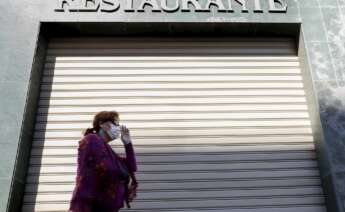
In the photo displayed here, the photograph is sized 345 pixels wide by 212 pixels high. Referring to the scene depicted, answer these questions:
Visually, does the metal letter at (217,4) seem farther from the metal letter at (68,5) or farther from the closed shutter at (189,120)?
the metal letter at (68,5)

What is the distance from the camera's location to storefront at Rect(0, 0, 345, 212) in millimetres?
6297

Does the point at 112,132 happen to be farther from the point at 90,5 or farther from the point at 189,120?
the point at 90,5

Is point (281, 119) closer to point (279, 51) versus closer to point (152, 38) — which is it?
point (279, 51)

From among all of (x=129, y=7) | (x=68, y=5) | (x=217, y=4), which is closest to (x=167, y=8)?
(x=129, y=7)

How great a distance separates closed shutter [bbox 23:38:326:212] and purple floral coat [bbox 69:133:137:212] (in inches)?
85.2

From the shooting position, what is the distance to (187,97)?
7016 millimetres

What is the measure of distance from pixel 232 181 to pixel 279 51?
Answer: 2.68 meters

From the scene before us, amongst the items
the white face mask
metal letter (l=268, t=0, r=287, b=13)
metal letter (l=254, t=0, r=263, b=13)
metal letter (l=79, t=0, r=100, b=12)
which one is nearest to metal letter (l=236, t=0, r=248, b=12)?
metal letter (l=254, t=0, r=263, b=13)

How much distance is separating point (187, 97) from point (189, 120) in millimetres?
433

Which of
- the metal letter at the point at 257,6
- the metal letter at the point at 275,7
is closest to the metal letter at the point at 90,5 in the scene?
the metal letter at the point at 257,6

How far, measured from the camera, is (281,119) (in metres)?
6.88

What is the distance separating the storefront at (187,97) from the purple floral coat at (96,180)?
2185mm

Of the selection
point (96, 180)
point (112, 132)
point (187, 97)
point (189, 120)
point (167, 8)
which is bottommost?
point (96, 180)

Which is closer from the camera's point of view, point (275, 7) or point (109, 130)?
point (109, 130)
